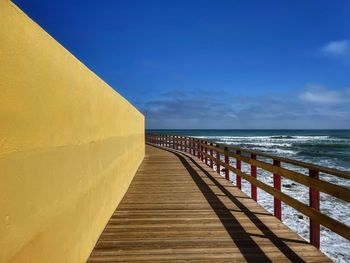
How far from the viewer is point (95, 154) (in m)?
4.45

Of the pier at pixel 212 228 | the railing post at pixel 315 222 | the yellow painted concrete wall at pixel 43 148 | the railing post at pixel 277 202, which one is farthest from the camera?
the railing post at pixel 277 202

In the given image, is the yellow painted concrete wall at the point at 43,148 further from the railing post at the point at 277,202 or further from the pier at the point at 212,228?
the railing post at the point at 277,202

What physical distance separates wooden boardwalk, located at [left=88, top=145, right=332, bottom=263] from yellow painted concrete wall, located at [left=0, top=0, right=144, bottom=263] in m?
0.65

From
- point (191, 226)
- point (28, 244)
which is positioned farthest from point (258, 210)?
point (28, 244)

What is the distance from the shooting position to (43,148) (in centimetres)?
254

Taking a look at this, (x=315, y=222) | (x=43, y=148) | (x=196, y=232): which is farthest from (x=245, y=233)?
(x=43, y=148)

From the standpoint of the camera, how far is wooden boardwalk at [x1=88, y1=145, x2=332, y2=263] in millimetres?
3992

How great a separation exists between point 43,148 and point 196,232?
3.04 metres

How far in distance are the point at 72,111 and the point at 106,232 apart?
2.29m

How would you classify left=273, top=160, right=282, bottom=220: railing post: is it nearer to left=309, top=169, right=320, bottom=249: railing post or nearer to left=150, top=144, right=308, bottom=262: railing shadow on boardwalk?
left=150, top=144, right=308, bottom=262: railing shadow on boardwalk

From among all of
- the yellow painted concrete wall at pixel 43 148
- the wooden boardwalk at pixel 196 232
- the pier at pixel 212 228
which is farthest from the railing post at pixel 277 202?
the yellow painted concrete wall at pixel 43 148

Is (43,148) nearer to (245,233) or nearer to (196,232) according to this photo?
(196,232)

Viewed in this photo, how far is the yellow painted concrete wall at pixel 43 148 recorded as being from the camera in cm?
203

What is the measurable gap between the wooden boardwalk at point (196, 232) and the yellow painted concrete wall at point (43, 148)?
25.5 inches
